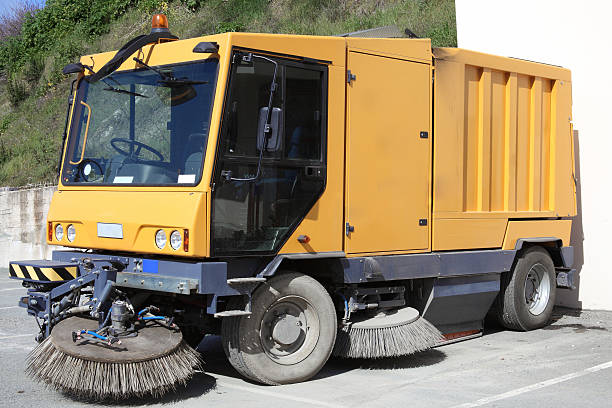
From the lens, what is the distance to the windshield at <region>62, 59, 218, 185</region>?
20.1 feet

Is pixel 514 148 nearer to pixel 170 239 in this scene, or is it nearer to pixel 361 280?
pixel 361 280

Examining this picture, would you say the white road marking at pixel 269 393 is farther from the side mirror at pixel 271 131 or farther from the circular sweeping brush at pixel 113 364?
the side mirror at pixel 271 131

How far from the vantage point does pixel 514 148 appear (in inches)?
336

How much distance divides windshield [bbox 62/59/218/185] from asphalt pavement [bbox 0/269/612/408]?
1683 millimetres

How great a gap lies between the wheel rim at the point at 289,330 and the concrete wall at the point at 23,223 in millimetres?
10277

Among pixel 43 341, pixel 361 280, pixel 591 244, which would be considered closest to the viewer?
pixel 43 341

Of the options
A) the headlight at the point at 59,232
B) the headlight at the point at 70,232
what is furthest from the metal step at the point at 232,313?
the headlight at the point at 59,232

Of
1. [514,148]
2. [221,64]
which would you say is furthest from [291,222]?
[514,148]

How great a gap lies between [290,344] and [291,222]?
987 millimetres

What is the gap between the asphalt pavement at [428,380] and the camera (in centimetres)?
584

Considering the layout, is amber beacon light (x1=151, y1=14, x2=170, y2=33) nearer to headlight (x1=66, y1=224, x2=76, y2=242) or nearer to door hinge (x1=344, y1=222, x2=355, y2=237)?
headlight (x1=66, y1=224, x2=76, y2=242)

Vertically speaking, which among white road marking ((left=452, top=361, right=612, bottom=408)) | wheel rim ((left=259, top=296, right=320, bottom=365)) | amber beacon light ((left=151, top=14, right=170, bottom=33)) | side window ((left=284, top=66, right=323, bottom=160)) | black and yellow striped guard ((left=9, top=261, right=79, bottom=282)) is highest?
amber beacon light ((left=151, top=14, right=170, bottom=33))

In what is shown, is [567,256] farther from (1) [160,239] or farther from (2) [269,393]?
(1) [160,239]

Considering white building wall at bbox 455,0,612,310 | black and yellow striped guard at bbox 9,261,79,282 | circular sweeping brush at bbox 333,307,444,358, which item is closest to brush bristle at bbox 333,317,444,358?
circular sweeping brush at bbox 333,307,444,358
